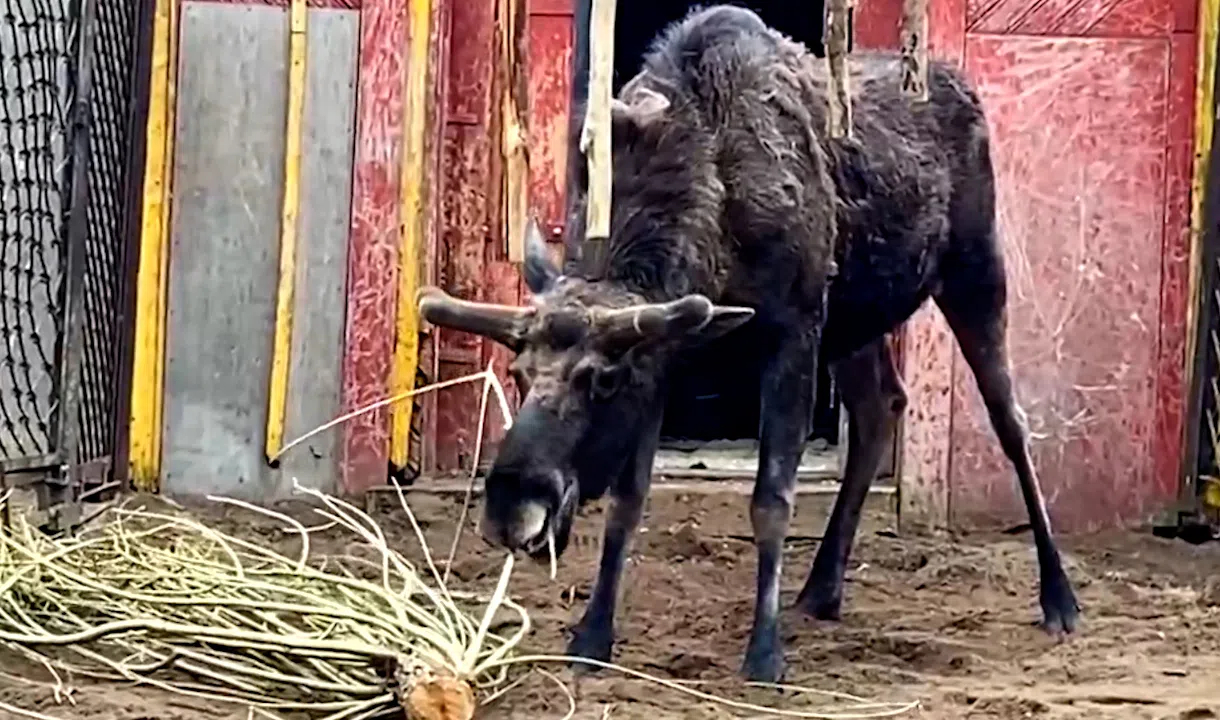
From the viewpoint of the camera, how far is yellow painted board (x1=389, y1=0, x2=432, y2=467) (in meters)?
8.70

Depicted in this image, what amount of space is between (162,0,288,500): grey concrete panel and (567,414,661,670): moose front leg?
293cm

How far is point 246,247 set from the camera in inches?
342

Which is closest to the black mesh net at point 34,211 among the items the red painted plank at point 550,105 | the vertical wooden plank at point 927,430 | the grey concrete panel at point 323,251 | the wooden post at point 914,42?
the grey concrete panel at point 323,251

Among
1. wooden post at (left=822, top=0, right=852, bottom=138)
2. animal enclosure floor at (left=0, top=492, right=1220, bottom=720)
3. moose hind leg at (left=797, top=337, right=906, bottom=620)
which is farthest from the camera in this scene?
moose hind leg at (left=797, top=337, right=906, bottom=620)

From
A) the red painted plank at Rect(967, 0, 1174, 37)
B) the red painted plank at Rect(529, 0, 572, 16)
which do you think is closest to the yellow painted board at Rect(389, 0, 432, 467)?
the red painted plank at Rect(529, 0, 572, 16)

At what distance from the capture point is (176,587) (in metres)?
5.59

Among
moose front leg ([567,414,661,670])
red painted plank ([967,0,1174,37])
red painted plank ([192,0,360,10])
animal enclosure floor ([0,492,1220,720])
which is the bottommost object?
animal enclosure floor ([0,492,1220,720])

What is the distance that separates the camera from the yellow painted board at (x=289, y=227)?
8625 mm

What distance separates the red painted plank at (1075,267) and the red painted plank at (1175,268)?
34 mm

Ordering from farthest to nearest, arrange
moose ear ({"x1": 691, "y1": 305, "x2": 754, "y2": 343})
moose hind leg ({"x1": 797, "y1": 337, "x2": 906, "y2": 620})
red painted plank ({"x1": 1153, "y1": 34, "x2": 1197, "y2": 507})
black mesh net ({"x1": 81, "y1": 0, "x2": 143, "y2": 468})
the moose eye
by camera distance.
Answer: red painted plank ({"x1": 1153, "y1": 34, "x2": 1197, "y2": 507}) → black mesh net ({"x1": 81, "y1": 0, "x2": 143, "y2": 468}) → moose hind leg ({"x1": 797, "y1": 337, "x2": 906, "y2": 620}) → moose ear ({"x1": 691, "y1": 305, "x2": 754, "y2": 343}) → the moose eye

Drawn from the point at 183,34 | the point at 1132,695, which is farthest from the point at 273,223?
the point at 1132,695

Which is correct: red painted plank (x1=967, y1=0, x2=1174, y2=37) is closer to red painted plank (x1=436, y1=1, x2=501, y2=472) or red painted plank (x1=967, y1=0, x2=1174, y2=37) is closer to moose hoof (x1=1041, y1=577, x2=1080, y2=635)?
red painted plank (x1=436, y1=1, x2=501, y2=472)

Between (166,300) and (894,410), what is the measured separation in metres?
3.18

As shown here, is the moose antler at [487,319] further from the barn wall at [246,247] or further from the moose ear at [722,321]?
the barn wall at [246,247]
